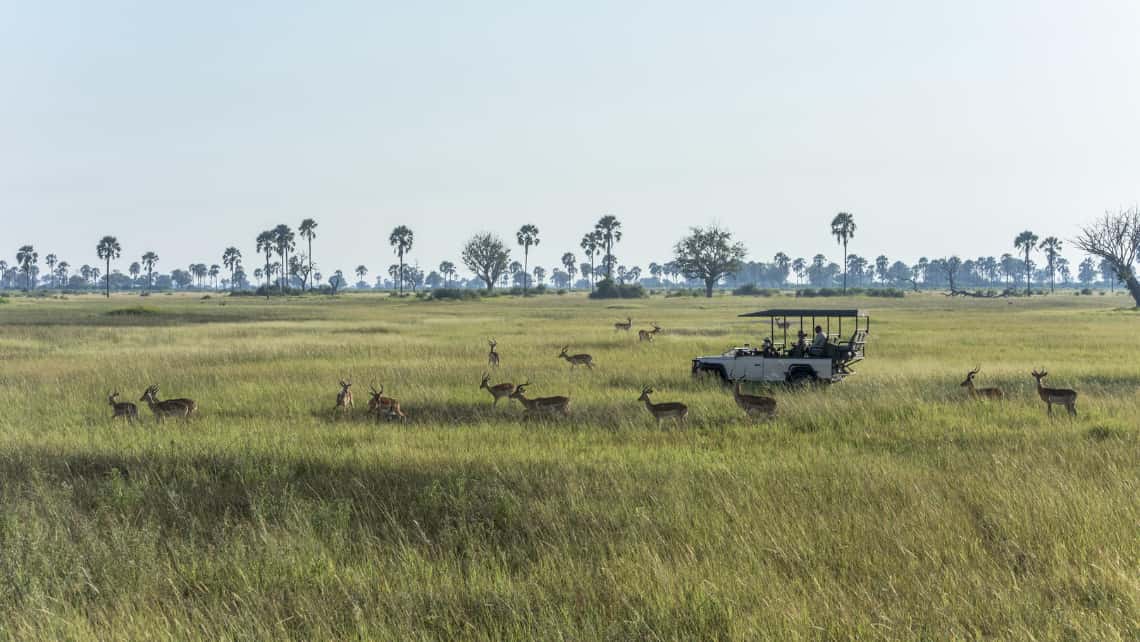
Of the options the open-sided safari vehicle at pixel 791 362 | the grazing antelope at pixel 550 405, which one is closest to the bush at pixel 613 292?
the open-sided safari vehicle at pixel 791 362

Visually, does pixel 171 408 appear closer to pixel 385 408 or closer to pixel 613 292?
pixel 385 408

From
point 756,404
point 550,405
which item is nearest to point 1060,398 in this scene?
point 756,404

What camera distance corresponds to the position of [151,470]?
11.2m

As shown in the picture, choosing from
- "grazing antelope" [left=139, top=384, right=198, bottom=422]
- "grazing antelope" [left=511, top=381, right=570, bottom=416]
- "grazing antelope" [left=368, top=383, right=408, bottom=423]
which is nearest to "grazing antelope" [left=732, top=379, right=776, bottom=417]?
"grazing antelope" [left=511, top=381, right=570, bottom=416]

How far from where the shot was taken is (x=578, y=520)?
8.87 metres

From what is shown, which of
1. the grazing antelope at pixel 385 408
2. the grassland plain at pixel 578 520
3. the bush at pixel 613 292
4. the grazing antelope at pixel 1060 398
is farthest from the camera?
the bush at pixel 613 292

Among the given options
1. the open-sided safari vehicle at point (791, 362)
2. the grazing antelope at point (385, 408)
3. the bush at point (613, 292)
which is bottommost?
the grazing antelope at point (385, 408)

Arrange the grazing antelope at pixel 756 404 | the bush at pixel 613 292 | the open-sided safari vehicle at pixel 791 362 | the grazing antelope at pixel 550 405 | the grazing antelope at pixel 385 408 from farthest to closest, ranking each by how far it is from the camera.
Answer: the bush at pixel 613 292 < the open-sided safari vehicle at pixel 791 362 < the grazing antelope at pixel 385 408 < the grazing antelope at pixel 550 405 < the grazing antelope at pixel 756 404

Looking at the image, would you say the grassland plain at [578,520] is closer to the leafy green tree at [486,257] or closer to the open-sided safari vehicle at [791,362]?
the open-sided safari vehicle at [791,362]

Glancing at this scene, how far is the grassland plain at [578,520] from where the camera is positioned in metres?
6.48

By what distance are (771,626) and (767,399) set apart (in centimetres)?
854

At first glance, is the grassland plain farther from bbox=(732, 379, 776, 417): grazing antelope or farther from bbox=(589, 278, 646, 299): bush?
bbox=(589, 278, 646, 299): bush

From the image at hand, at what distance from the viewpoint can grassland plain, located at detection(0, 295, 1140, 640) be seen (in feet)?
21.3

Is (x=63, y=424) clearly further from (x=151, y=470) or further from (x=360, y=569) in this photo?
(x=360, y=569)
